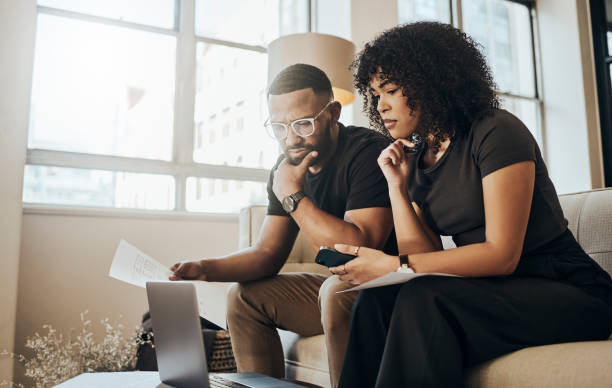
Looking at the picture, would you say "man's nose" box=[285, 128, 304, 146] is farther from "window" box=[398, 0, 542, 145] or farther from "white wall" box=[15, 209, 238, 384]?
"window" box=[398, 0, 542, 145]

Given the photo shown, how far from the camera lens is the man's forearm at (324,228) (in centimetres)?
132

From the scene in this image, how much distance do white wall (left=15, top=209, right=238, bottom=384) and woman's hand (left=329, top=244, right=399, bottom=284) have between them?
1.90 meters

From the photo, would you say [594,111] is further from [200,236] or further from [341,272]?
[341,272]

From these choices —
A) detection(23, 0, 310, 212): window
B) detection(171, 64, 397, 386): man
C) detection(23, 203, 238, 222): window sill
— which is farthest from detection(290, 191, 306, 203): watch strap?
detection(23, 0, 310, 212): window

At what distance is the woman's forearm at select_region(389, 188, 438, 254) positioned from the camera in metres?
1.21

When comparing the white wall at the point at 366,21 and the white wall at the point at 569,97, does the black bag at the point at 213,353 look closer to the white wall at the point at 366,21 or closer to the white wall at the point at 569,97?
the white wall at the point at 366,21

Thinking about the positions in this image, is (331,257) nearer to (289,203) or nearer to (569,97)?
(289,203)

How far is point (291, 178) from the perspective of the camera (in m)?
1.51

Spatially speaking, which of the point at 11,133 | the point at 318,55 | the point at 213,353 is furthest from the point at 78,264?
the point at 318,55

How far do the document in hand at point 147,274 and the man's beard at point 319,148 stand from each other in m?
0.45

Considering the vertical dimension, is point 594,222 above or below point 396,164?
below

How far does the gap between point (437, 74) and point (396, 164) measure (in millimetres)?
225

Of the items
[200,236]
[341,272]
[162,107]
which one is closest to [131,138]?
[162,107]

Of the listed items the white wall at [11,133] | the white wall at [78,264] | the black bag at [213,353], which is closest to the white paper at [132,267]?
the black bag at [213,353]
